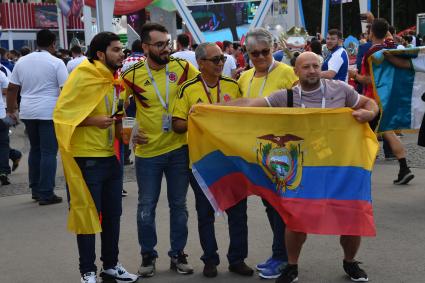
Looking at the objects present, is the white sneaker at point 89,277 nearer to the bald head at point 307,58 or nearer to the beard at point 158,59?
the beard at point 158,59

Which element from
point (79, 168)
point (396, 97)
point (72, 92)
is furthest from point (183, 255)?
point (396, 97)

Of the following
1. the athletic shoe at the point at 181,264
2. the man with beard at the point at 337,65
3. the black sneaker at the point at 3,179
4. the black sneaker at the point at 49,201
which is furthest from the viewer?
the black sneaker at the point at 3,179

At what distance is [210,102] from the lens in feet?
17.0

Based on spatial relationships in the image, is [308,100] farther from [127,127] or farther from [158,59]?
[127,127]

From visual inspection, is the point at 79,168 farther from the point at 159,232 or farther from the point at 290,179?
the point at 159,232

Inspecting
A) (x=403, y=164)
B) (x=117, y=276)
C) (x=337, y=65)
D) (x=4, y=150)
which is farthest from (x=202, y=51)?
(x=4, y=150)

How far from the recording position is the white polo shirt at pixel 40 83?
8156 mm

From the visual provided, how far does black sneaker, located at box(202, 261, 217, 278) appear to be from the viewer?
17.3 feet

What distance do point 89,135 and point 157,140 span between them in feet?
1.80

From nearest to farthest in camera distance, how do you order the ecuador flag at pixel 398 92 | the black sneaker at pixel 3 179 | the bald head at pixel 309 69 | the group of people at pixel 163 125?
1. the bald head at pixel 309 69
2. the group of people at pixel 163 125
3. the ecuador flag at pixel 398 92
4. the black sneaker at pixel 3 179

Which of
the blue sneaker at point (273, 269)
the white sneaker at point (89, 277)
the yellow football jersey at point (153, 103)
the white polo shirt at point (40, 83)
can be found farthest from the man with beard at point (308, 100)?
the white polo shirt at point (40, 83)

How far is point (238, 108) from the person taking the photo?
16.2 ft

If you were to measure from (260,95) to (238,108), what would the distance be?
0.97 feet

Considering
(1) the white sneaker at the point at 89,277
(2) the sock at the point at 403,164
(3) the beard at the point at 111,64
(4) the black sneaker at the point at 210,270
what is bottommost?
(4) the black sneaker at the point at 210,270
